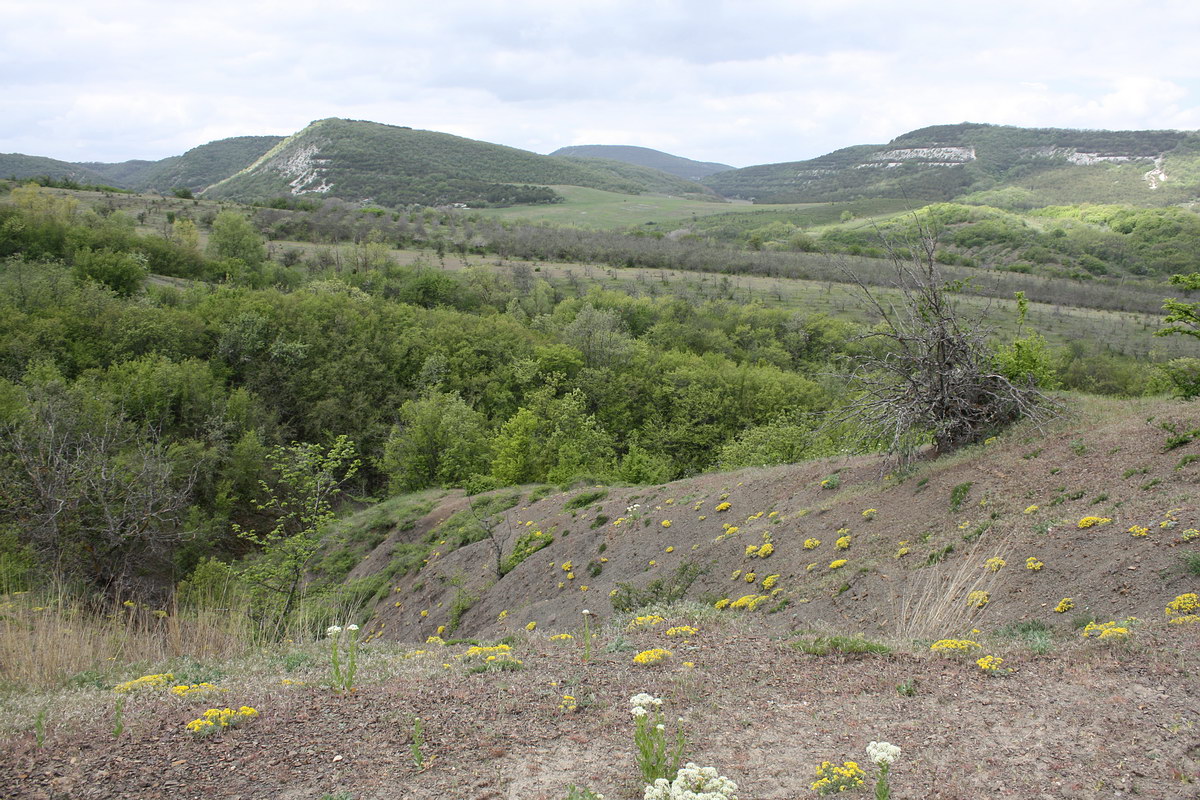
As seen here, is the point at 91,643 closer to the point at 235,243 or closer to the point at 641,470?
the point at 641,470

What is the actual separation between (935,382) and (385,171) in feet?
509

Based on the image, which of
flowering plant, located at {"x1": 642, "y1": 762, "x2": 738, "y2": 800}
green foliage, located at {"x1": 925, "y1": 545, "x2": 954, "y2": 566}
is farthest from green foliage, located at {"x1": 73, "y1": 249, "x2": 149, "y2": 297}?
flowering plant, located at {"x1": 642, "y1": 762, "x2": 738, "y2": 800}

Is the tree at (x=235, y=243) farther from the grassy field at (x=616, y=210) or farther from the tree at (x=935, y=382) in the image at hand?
the tree at (x=935, y=382)

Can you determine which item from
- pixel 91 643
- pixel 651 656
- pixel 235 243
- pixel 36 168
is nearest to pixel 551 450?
pixel 91 643

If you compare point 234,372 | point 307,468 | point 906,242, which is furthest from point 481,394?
point 906,242

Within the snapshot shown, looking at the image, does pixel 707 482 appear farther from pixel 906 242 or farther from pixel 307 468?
pixel 307 468

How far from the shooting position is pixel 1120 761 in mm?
4488

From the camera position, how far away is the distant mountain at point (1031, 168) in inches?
4596

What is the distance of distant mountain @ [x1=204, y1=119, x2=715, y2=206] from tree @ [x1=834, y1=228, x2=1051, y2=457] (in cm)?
13434

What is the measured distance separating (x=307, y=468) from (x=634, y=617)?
12.2 meters

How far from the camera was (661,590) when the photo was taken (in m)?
12.8

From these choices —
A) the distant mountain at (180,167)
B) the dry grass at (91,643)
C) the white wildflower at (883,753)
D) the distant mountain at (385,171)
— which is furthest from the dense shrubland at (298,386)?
the distant mountain at (180,167)

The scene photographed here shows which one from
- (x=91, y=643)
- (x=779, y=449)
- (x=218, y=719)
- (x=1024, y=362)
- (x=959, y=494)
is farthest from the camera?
(x=779, y=449)

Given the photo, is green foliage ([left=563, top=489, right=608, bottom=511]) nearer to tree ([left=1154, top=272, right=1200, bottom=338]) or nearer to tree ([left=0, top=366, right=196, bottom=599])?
tree ([left=0, top=366, right=196, bottom=599])
